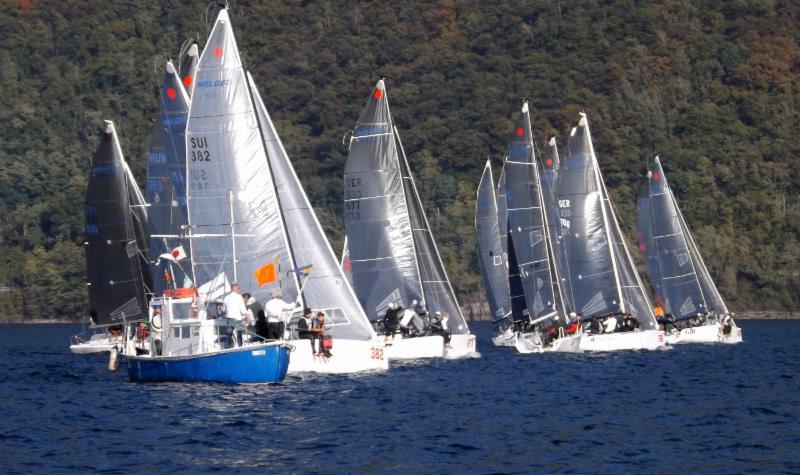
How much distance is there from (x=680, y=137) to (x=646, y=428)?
11155 centimetres

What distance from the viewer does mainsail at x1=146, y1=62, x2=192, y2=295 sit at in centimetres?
4494

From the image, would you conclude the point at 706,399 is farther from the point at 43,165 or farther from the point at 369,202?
the point at 43,165

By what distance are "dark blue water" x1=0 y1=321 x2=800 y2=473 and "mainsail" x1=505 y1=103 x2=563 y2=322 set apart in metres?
10.5

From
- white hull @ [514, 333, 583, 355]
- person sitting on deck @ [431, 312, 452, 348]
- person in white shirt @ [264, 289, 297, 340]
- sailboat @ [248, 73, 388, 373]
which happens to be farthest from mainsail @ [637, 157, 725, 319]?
person in white shirt @ [264, 289, 297, 340]

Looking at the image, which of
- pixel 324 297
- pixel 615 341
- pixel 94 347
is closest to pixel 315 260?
pixel 324 297

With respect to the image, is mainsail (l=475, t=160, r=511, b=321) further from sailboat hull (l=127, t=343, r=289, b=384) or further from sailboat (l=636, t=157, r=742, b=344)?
sailboat hull (l=127, t=343, r=289, b=384)

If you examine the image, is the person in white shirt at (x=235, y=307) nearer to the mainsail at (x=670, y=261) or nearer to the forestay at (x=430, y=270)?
the forestay at (x=430, y=270)

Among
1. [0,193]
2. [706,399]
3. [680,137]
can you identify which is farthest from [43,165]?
[706,399]

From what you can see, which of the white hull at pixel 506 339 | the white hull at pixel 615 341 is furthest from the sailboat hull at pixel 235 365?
the white hull at pixel 506 339

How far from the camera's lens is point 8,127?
155125 millimetres

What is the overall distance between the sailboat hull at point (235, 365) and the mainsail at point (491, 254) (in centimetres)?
2790

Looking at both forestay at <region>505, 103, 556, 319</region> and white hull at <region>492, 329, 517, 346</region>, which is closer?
forestay at <region>505, 103, 556, 319</region>

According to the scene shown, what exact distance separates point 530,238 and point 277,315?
2064cm

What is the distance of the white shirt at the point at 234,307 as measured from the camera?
3239 cm
